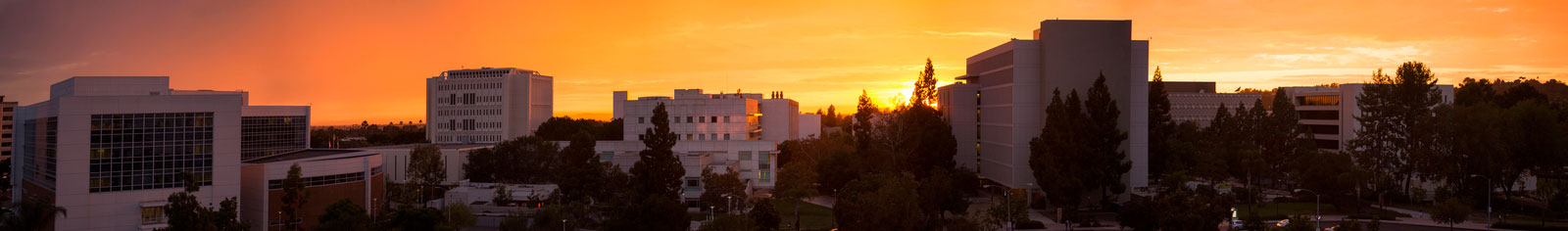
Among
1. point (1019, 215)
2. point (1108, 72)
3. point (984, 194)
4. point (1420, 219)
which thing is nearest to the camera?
point (1019, 215)

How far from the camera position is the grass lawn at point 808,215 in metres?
68.8

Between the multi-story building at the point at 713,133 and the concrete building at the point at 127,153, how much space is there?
114ft

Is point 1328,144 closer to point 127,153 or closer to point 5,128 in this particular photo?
point 127,153

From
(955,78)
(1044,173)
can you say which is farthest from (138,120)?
(955,78)

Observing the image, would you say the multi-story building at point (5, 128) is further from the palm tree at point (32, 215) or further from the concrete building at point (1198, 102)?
the concrete building at point (1198, 102)

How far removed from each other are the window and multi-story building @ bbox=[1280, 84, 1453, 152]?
104 meters

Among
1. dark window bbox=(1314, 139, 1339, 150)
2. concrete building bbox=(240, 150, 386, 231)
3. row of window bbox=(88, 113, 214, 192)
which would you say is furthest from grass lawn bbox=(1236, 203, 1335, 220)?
row of window bbox=(88, 113, 214, 192)

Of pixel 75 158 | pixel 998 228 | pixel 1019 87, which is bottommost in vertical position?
pixel 998 228

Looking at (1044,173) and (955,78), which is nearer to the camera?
(1044,173)

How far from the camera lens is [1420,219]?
225 feet

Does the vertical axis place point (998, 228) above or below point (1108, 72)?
below

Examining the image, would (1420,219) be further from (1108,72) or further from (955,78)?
(955,78)

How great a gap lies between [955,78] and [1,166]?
339 feet

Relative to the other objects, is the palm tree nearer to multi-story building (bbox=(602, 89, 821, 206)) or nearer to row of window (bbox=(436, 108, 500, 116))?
multi-story building (bbox=(602, 89, 821, 206))
